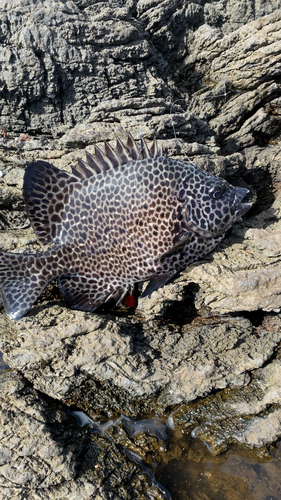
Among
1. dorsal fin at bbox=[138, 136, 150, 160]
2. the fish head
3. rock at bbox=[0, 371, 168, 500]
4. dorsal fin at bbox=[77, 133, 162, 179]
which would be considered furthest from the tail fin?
the fish head

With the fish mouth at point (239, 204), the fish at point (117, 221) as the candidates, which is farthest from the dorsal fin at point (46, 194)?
the fish mouth at point (239, 204)

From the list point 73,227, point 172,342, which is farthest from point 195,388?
point 73,227

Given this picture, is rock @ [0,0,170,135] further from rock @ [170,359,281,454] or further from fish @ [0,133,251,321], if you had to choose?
rock @ [170,359,281,454]

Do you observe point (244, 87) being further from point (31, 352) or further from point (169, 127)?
point (31, 352)

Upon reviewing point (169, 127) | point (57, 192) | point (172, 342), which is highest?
point (169, 127)

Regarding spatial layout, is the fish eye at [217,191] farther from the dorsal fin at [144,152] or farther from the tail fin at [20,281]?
the tail fin at [20,281]

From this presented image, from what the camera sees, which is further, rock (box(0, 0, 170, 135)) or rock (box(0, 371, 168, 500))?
rock (box(0, 0, 170, 135))

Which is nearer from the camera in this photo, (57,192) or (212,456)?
(212,456)
